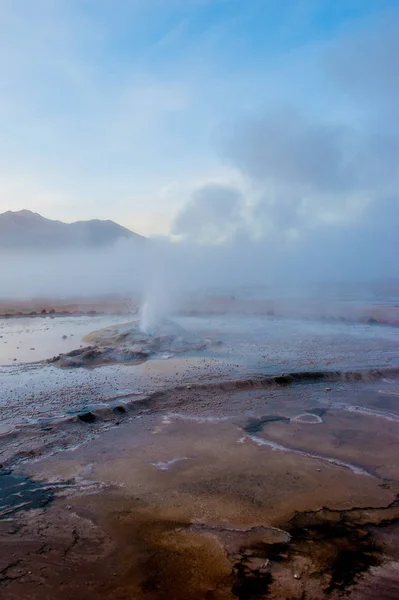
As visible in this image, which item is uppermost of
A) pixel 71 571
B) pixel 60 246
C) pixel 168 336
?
pixel 60 246

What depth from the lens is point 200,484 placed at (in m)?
4.80

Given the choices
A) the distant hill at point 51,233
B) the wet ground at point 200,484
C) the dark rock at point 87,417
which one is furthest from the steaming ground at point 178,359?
the distant hill at point 51,233

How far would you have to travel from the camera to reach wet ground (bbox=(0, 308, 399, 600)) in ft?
11.0

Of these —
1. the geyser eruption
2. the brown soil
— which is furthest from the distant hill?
the brown soil

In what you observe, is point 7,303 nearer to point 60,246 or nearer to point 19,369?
point 19,369

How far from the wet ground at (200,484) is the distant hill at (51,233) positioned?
117m

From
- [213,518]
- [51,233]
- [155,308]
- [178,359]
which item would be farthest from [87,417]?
[51,233]

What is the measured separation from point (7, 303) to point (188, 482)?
23722 millimetres

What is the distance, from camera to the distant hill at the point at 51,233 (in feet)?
386

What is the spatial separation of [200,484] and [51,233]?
131 metres

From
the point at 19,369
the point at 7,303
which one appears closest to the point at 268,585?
the point at 19,369

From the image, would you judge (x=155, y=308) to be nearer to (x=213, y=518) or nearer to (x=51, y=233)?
(x=213, y=518)

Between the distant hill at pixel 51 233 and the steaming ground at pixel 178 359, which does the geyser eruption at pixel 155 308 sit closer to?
the steaming ground at pixel 178 359

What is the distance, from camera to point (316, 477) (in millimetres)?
4977
